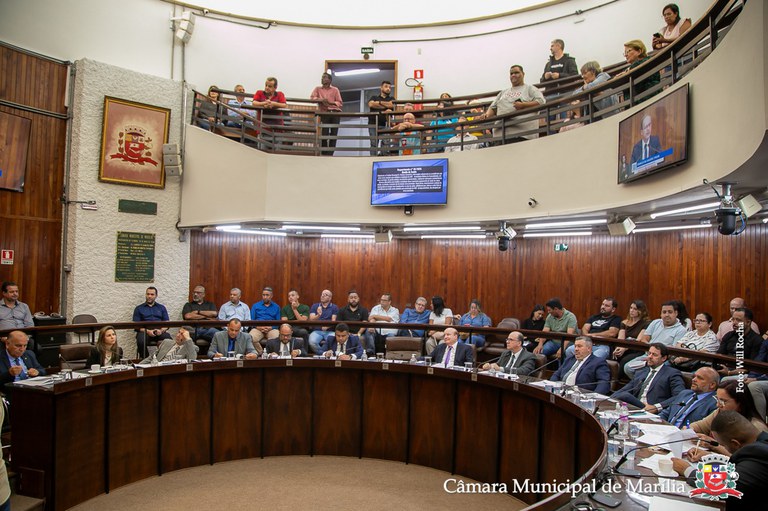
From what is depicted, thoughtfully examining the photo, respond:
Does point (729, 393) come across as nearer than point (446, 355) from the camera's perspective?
Yes

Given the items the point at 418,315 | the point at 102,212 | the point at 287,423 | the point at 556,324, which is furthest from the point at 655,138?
the point at 102,212

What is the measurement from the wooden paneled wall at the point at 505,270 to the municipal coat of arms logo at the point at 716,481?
5253mm

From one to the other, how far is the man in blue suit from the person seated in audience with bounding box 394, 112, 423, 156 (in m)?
4.27

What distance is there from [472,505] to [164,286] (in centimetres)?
608

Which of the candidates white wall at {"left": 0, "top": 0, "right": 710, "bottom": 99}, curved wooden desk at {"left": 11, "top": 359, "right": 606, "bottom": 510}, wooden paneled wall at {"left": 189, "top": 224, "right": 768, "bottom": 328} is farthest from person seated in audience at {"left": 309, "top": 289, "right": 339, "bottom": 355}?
white wall at {"left": 0, "top": 0, "right": 710, "bottom": 99}

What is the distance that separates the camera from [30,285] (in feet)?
25.1

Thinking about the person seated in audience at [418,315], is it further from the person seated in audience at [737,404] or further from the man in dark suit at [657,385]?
the person seated in audience at [737,404]

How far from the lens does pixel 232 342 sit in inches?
250

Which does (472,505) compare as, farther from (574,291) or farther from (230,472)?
(574,291)

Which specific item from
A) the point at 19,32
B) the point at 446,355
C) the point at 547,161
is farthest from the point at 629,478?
the point at 19,32

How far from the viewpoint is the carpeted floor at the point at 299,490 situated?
469 cm

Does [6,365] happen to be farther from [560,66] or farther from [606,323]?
[560,66]

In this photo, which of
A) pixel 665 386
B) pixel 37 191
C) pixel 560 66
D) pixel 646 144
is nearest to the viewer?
pixel 665 386

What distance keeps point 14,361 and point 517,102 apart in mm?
6504
